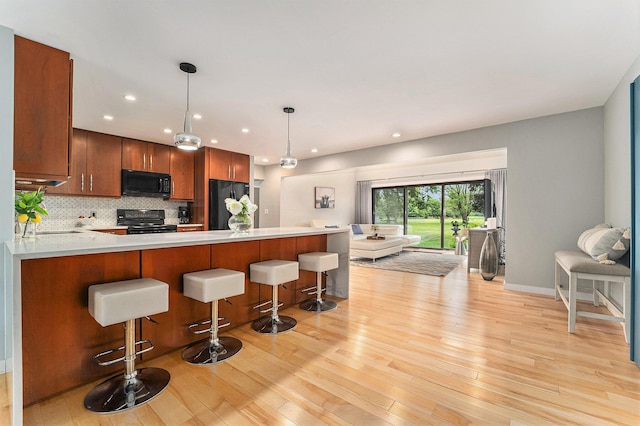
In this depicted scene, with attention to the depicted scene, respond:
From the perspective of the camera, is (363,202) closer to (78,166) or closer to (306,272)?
(306,272)

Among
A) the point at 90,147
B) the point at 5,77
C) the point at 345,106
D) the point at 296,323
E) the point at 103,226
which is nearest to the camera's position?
the point at 5,77

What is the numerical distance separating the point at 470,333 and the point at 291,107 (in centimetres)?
317

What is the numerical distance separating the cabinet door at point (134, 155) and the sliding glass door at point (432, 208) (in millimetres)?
6890

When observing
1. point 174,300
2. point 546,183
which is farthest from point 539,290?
point 174,300

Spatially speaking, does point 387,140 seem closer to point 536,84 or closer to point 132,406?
point 536,84

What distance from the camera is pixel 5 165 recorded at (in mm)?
2016

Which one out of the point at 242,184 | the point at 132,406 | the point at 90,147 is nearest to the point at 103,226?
the point at 90,147

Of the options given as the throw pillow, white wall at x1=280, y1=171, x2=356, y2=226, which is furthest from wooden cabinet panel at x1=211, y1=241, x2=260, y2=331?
white wall at x1=280, y1=171, x2=356, y2=226

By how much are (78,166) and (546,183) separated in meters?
6.95

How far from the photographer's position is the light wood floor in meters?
1.53

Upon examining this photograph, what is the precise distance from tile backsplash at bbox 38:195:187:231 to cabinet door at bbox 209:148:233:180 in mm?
1217

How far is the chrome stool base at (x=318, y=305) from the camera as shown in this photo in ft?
10.6

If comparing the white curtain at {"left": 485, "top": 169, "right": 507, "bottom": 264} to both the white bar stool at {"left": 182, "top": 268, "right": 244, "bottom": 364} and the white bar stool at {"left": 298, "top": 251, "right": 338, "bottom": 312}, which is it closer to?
the white bar stool at {"left": 298, "top": 251, "right": 338, "bottom": 312}

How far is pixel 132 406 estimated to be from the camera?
1.59 m
